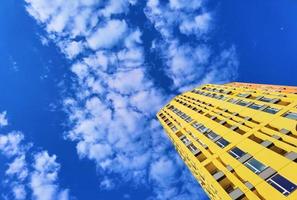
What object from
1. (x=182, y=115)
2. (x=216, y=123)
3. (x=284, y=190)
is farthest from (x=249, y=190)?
(x=182, y=115)

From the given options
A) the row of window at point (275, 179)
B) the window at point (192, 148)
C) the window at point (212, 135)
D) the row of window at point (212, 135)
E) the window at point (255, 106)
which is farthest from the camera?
the window at point (255, 106)

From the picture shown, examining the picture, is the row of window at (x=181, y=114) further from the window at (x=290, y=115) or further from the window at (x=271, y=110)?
the window at (x=290, y=115)

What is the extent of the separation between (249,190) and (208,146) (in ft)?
41.1

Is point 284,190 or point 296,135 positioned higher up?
point 296,135

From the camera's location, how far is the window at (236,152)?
3195 centimetres

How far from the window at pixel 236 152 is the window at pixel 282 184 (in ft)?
Result: 21.7

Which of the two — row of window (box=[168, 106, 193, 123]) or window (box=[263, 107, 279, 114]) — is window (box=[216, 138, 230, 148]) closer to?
window (box=[263, 107, 279, 114])

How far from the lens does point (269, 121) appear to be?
34500mm

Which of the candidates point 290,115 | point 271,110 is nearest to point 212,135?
point 271,110

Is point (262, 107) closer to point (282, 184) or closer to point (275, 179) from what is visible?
point (275, 179)

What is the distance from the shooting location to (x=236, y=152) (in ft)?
108

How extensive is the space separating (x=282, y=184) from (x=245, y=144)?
28.7 ft

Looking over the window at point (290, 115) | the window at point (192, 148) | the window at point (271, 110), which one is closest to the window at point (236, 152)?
the window at point (290, 115)

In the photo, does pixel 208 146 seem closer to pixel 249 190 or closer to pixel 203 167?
pixel 203 167
